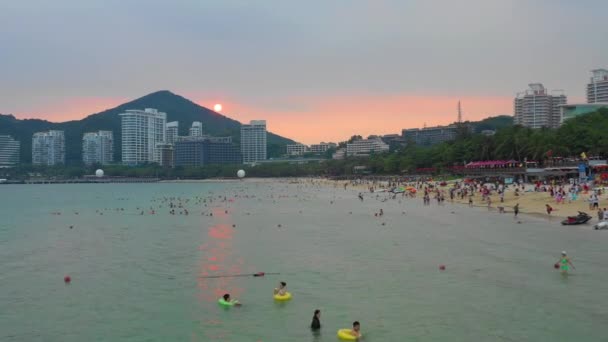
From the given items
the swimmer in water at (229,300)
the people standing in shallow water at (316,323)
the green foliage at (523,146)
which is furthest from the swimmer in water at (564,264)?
the green foliage at (523,146)

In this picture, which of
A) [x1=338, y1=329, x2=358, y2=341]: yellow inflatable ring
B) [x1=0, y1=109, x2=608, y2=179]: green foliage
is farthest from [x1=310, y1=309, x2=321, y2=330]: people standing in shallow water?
[x1=0, y1=109, x2=608, y2=179]: green foliage

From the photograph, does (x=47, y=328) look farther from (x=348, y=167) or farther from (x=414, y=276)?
(x=348, y=167)

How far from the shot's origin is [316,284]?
2286 cm

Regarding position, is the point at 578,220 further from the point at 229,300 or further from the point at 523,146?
the point at 523,146

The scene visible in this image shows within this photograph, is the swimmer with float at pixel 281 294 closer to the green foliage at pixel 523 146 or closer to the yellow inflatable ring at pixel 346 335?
the yellow inflatable ring at pixel 346 335

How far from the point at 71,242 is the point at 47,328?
22565 millimetres

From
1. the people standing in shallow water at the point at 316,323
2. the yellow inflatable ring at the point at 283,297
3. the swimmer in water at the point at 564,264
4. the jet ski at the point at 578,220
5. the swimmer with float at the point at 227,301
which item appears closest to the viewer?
the people standing in shallow water at the point at 316,323

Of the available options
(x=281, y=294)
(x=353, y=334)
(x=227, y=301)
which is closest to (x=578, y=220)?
(x=281, y=294)

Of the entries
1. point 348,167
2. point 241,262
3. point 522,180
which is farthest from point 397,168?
point 241,262

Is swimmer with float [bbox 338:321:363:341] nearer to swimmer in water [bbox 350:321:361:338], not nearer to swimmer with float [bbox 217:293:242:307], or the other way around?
swimmer in water [bbox 350:321:361:338]

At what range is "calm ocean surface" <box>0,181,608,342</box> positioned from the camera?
1714 centimetres

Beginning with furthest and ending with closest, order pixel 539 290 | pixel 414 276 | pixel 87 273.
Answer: pixel 87 273
pixel 414 276
pixel 539 290

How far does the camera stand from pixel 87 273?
26.4 meters

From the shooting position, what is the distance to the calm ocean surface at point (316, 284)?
56.2ft
